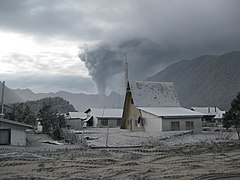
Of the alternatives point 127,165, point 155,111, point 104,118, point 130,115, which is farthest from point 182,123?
point 104,118

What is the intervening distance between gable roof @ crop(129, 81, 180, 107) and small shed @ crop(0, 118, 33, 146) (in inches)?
731

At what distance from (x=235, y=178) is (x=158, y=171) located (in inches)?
106

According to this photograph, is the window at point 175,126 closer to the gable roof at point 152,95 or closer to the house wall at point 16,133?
the gable roof at point 152,95

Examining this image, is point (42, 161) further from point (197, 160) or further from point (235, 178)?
point (235, 178)

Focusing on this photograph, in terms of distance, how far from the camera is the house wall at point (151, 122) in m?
32.7

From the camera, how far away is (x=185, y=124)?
3334 cm

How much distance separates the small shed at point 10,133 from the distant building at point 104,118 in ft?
109

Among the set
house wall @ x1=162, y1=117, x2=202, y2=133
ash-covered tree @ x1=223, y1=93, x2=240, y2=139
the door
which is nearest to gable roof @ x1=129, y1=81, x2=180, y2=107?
house wall @ x1=162, y1=117, x2=202, y2=133

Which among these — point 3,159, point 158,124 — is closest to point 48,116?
point 158,124

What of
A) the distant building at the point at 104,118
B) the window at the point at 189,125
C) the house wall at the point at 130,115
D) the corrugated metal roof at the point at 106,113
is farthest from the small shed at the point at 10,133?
the corrugated metal roof at the point at 106,113

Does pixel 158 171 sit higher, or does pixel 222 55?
pixel 222 55

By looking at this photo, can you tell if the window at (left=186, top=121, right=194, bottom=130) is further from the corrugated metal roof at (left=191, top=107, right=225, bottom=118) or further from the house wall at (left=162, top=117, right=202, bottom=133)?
the corrugated metal roof at (left=191, top=107, right=225, bottom=118)

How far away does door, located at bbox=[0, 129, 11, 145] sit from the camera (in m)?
20.2

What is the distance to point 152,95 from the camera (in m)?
39.5
